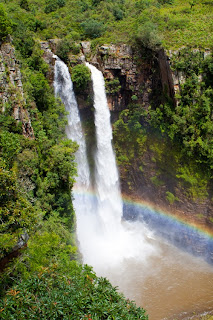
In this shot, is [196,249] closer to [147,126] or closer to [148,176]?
[148,176]

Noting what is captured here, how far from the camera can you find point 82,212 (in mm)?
24391

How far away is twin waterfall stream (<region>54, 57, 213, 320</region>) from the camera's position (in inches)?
743

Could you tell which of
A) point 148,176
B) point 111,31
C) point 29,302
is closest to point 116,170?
point 148,176

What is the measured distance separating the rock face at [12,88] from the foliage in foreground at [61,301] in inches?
383

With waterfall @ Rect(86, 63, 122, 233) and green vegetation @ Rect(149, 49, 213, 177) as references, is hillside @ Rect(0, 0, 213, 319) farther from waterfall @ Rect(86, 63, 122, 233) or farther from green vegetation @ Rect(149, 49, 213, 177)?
waterfall @ Rect(86, 63, 122, 233)

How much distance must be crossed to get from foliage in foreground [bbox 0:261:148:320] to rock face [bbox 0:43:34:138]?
974 centimetres

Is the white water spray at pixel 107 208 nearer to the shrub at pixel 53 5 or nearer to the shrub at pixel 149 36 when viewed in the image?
the shrub at pixel 149 36

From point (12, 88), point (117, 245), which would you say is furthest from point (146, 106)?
point (12, 88)

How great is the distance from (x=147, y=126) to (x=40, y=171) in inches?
497

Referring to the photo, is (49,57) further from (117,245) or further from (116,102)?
(117,245)

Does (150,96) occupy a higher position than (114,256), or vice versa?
(150,96)

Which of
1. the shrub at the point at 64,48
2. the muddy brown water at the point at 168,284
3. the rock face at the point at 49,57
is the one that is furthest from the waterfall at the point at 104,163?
the muddy brown water at the point at 168,284

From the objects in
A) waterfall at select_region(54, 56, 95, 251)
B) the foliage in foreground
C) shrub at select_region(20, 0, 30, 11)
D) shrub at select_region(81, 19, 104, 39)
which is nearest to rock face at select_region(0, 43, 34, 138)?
waterfall at select_region(54, 56, 95, 251)

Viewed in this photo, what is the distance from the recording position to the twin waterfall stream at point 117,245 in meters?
18.9
